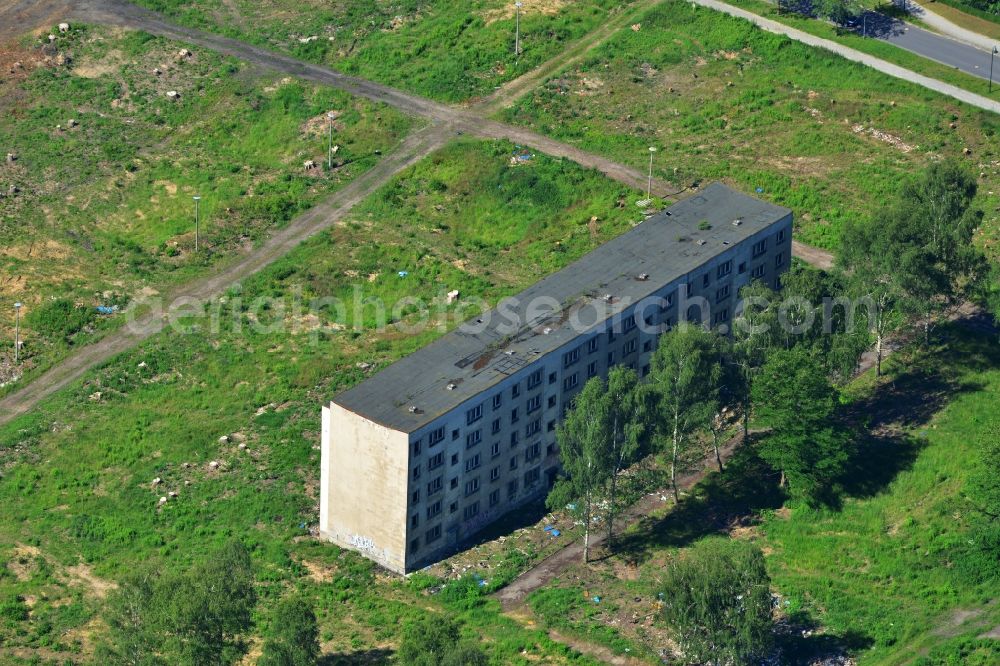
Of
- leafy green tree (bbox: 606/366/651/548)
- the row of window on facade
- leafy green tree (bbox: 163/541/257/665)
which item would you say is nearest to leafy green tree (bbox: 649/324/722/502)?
leafy green tree (bbox: 606/366/651/548)

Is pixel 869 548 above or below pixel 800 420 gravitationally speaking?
below

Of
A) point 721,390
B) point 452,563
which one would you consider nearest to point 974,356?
point 721,390

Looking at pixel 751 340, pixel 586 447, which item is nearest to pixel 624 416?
pixel 586 447

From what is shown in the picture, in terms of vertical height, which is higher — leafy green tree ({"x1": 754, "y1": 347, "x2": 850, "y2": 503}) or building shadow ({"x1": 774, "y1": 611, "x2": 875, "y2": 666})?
leafy green tree ({"x1": 754, "y1": 347, "x2": 850, "y2": 503})

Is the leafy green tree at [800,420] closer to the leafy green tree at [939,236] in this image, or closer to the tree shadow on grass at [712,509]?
the tree shadow on grass at [712,509]

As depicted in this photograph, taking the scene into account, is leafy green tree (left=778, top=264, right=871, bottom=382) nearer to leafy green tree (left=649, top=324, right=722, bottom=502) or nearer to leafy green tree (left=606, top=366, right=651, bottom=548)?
leafy green tree (left=649, top=324, right=722, bottom=502)

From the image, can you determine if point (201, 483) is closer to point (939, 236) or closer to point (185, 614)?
point (185, 614)

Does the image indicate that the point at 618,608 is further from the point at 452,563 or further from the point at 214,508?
the point at 214,508

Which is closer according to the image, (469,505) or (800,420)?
(800,420)
